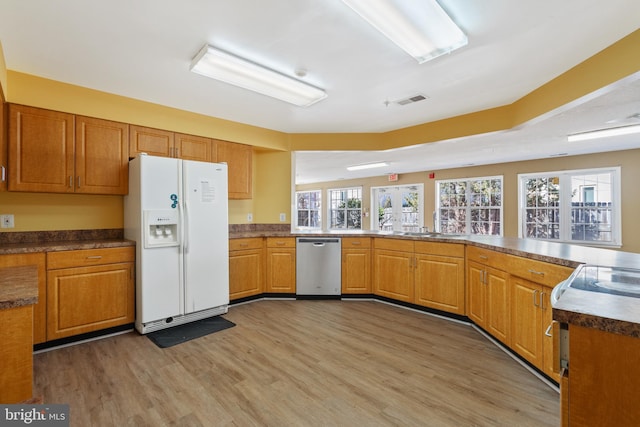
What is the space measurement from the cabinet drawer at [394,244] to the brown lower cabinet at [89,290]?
113 inches

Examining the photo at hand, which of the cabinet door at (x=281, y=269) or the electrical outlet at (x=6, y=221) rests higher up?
the electrical outlet at (x=6, y=221)

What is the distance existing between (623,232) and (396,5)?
238 inches

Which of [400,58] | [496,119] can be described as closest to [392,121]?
[496,119]

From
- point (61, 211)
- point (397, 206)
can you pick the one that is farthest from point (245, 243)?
point (397, 206)

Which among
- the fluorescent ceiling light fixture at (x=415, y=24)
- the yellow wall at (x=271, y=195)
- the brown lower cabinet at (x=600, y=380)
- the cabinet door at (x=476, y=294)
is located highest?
the fluorescent ceiling light fixture at (x=415, y=24)

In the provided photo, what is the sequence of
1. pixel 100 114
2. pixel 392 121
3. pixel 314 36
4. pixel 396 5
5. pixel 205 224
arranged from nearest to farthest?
pixel 396 5 < pixel 314 36 < pixel 100 114 < pixel 205 224 < pixel 392 121

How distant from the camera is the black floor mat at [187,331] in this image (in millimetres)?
2728

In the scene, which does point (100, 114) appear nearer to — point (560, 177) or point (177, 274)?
point (177, 274)

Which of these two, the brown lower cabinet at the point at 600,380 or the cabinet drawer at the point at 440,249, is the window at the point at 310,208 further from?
the brown lower cabinet at the point at 600,380

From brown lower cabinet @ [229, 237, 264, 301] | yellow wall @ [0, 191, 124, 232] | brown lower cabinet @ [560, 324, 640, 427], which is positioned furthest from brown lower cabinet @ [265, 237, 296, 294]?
brown lower cabinet @ [560, 324, 640, 427]

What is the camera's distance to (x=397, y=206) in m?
8.34

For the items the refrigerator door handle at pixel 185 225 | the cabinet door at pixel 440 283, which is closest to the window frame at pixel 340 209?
the cabinet door at pixel 440 283

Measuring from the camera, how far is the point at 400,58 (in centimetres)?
229

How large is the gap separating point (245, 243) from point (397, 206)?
5.52 meters
